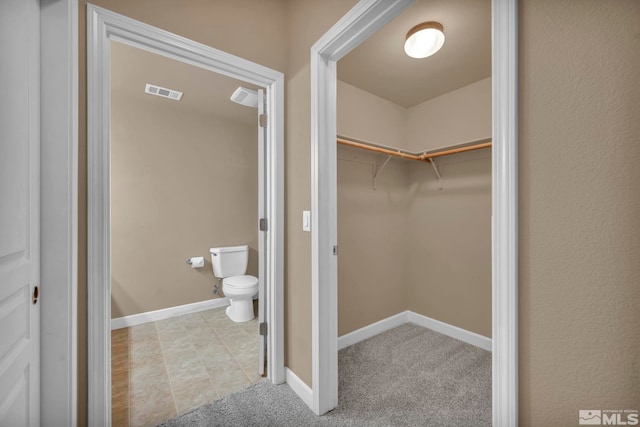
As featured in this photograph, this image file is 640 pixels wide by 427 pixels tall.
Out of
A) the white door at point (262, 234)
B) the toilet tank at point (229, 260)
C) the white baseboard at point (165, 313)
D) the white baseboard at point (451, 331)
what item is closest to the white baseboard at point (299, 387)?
the white door at point (262, 234)

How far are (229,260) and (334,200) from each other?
2.05 meters

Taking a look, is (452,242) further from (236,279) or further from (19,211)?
(19,211)

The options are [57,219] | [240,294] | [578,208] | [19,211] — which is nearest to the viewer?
[578,208]

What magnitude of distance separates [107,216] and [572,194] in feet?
5.53

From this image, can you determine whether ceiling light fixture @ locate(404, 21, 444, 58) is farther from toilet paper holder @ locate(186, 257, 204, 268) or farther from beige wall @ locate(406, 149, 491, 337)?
toilet paper holder @ locate(186, 257, 204, 268)

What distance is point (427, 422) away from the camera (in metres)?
1.44

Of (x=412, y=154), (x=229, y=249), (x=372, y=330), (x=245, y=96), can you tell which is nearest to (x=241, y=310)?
(x=229, y=249)

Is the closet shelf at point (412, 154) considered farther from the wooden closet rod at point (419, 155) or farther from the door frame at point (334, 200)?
the door frame at point (334, 200)

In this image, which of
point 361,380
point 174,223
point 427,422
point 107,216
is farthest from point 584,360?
point 174,223

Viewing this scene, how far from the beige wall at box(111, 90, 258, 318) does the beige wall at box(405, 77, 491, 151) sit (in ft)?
6.55

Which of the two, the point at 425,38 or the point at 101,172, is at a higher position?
the point at 425,38

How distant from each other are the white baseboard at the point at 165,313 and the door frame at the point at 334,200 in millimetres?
2095

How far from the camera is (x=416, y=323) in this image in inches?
106

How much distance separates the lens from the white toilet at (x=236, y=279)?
8.85 ft
